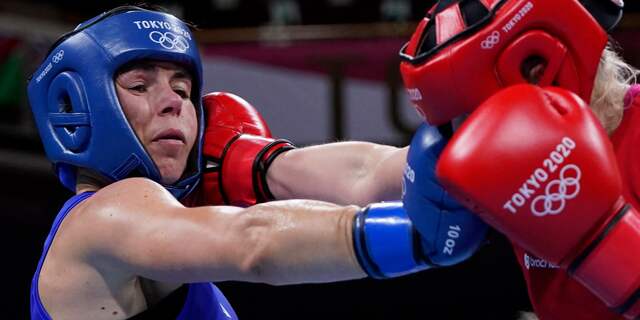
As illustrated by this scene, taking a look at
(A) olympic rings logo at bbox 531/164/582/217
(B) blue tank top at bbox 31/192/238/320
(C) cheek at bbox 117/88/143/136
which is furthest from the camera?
(C) cheek at bbox 117/88/143/136

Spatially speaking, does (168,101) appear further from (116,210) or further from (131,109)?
(116,210)

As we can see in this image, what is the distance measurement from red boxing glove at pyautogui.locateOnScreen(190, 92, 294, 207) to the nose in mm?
249

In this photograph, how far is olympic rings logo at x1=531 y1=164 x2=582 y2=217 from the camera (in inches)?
54.5

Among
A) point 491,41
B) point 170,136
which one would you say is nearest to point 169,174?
point 170,136

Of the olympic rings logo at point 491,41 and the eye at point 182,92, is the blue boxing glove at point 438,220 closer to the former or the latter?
the olympic rings logo at point 491,41

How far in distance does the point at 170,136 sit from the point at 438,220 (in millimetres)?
848

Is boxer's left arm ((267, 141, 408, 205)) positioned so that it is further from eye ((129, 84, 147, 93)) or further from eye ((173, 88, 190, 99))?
eye ((129, 84, 147, 93))

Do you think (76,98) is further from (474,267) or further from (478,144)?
(474,267)

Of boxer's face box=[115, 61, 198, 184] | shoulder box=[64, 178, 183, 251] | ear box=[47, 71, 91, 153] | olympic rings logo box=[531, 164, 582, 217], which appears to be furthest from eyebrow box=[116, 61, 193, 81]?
olympic rings logo box=[531, 164, 582, 217]

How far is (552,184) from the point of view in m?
1.38

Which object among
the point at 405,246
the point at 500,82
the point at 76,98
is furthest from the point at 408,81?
the point at 76,98

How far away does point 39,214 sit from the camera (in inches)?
172

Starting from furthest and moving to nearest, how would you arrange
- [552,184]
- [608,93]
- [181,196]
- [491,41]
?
[181,196], [608,93], [491,41], [552,184]

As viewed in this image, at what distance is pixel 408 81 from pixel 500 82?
16 centimetres
